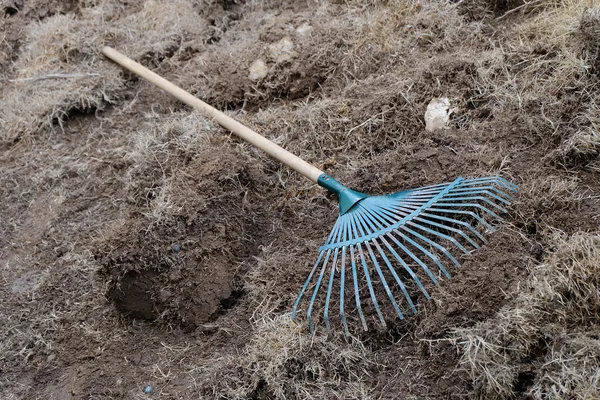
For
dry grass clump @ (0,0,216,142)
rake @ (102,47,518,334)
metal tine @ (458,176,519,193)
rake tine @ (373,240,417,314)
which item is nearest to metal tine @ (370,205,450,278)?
rake @ (102,47,518,334)

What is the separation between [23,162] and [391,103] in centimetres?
244

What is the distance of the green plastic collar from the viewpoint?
2.82m

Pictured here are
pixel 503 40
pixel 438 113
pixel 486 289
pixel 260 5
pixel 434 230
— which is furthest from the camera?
pixel 260 5

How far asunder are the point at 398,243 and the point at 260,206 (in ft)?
3.21

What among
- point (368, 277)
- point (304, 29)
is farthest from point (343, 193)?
point (304, 29)

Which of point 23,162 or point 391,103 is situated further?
point 23,162

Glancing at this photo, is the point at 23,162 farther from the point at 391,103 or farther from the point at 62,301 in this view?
the point at 391,103

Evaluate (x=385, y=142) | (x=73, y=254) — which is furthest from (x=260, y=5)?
(x=73, y=254)

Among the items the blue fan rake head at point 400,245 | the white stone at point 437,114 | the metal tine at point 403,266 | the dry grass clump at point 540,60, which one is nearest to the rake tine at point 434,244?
the blue fan rake head at point 400,245

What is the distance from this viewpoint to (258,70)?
12.7 feet

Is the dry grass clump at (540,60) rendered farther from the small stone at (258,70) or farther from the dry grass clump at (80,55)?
the dry grass clump at (80,55)

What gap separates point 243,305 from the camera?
286cm

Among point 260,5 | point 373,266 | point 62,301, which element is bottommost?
point 62,301

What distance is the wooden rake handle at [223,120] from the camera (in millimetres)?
3072
